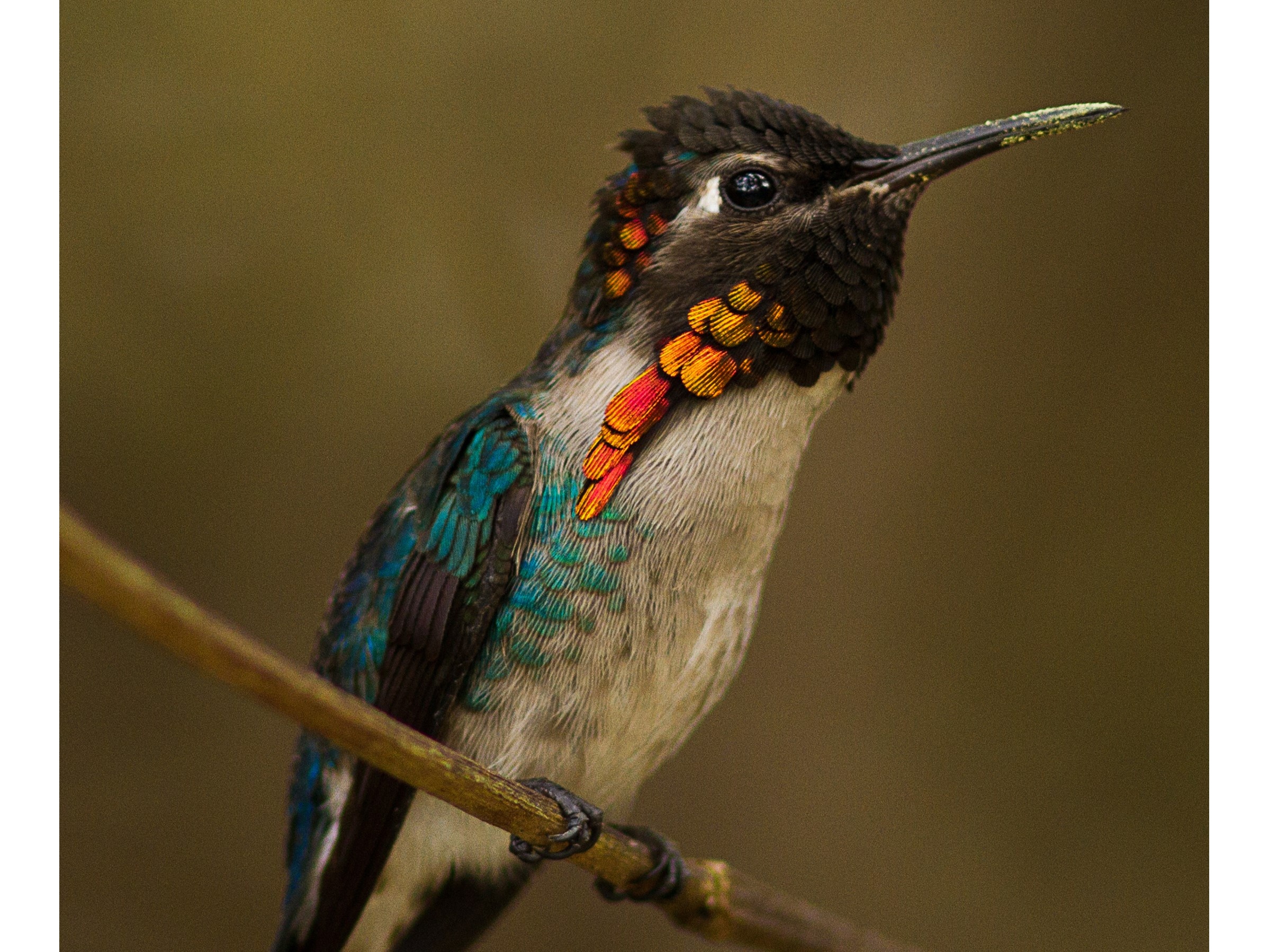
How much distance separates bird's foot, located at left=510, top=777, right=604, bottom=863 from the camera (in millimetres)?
1064

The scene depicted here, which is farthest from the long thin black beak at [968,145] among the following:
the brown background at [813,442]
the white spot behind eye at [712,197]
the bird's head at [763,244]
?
the brown background at [813,442]

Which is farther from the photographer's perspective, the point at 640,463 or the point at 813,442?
the point at 813,442

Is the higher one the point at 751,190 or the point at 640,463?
the point at 751,190

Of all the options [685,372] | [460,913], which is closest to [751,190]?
[685,372]

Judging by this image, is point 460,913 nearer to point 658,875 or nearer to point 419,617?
point 658,875

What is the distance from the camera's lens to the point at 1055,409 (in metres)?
1.61

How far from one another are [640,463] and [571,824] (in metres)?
0.34

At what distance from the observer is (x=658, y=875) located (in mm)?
1328

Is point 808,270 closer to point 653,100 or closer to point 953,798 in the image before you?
point 653,100

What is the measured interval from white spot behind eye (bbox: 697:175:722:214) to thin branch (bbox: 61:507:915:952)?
0.57 m

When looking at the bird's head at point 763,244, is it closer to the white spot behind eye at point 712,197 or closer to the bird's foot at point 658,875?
the white spot behind eye at point 712,197

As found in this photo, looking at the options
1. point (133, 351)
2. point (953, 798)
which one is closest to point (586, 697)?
point (133, 351)

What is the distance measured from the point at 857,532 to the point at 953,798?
0.42 meters

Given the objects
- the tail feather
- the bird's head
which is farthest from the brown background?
the bird's head
